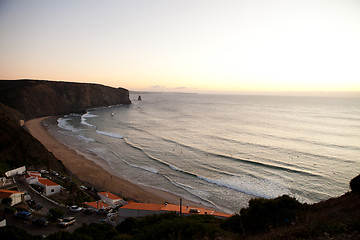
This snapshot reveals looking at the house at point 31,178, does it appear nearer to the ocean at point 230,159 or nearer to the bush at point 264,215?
the ocean at point 230,159

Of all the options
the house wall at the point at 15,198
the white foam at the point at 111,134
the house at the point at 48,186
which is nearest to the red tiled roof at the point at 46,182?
the house at the point at 48,186

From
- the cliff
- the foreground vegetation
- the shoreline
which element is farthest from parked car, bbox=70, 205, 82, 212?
the cliff

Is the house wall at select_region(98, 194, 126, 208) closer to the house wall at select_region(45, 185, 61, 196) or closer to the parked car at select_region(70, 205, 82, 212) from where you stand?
the parked car at select_region(70, 205, 82, 212)

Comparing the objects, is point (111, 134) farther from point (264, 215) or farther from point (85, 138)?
point (264, 215)

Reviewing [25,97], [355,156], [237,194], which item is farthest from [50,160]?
[25,97]

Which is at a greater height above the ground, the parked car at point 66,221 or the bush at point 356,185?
the bush at point 356,185

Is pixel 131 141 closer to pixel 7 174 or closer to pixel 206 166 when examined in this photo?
pixel 206 166
